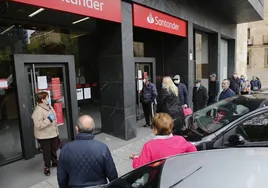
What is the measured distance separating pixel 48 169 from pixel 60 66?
227cm

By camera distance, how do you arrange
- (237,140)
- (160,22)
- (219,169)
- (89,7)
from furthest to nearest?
1. (160,22)
2. (89,7)
3. (237,140)
4. (219,169)

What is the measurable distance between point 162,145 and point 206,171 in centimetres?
78

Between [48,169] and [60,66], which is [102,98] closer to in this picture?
[60,66]

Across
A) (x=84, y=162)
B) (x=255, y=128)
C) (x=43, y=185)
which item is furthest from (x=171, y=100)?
(x=84, y=162)

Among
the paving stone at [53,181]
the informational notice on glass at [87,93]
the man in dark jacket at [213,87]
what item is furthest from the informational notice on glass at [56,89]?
the man in dark jacket at [213,87]

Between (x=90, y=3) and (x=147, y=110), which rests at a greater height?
(x=90, y=3)

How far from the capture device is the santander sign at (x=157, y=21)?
582cm

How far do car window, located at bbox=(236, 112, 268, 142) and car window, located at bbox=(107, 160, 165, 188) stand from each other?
1.99 metres

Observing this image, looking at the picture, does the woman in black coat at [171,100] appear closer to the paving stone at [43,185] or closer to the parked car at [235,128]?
the parked car at [235,128]

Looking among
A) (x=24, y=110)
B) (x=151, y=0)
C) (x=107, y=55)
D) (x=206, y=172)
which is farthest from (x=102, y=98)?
(x=206, y=172)

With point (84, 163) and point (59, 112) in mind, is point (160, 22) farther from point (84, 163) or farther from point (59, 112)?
point (84, 163)

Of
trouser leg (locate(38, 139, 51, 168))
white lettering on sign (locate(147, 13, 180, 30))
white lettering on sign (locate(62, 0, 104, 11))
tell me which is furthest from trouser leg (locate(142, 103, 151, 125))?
trouser leg (locate(38, 139, 51, 168))

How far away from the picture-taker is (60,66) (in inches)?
195

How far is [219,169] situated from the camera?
4.49 ft
